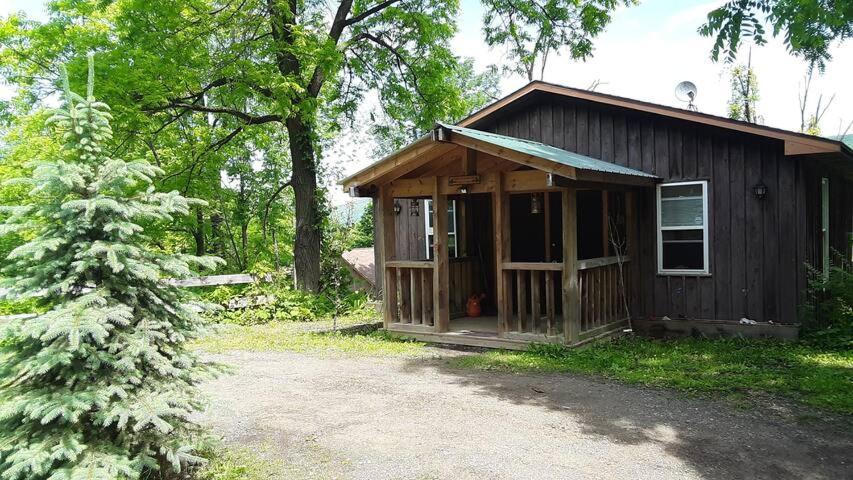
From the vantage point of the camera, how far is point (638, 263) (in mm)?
9828

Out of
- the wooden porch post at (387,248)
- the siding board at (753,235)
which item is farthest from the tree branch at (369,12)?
the siding board at (753,235)

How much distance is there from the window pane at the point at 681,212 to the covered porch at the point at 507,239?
1.56ft

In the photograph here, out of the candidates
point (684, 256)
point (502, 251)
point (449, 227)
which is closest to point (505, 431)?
point (502, 251)

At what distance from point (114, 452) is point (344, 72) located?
13.4 meters

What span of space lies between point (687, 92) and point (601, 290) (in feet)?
18.0

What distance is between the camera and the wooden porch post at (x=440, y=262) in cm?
898

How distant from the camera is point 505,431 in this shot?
16.3 ft

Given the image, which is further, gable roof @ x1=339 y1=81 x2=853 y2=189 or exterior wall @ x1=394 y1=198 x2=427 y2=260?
exterior wall @ x1=394 y1=198 x2=427 y2=260

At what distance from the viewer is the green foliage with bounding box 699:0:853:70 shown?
411 cm

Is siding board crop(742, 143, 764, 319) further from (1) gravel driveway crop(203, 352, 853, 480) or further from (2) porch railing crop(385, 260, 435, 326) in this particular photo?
(2) porch railing crop(385, 260, 435, 326)

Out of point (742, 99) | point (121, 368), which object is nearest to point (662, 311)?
point (121, 368)

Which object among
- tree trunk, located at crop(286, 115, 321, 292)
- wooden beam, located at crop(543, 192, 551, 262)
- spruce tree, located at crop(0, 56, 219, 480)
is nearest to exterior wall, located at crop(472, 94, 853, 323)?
wooden beam, located at crop(543, 192, 551, 262)

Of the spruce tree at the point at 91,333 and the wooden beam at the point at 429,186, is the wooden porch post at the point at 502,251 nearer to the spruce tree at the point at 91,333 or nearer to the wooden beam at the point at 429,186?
the wooden beam at the point at 429,186

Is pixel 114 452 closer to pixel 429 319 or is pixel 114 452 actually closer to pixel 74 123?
pixel 74 123
